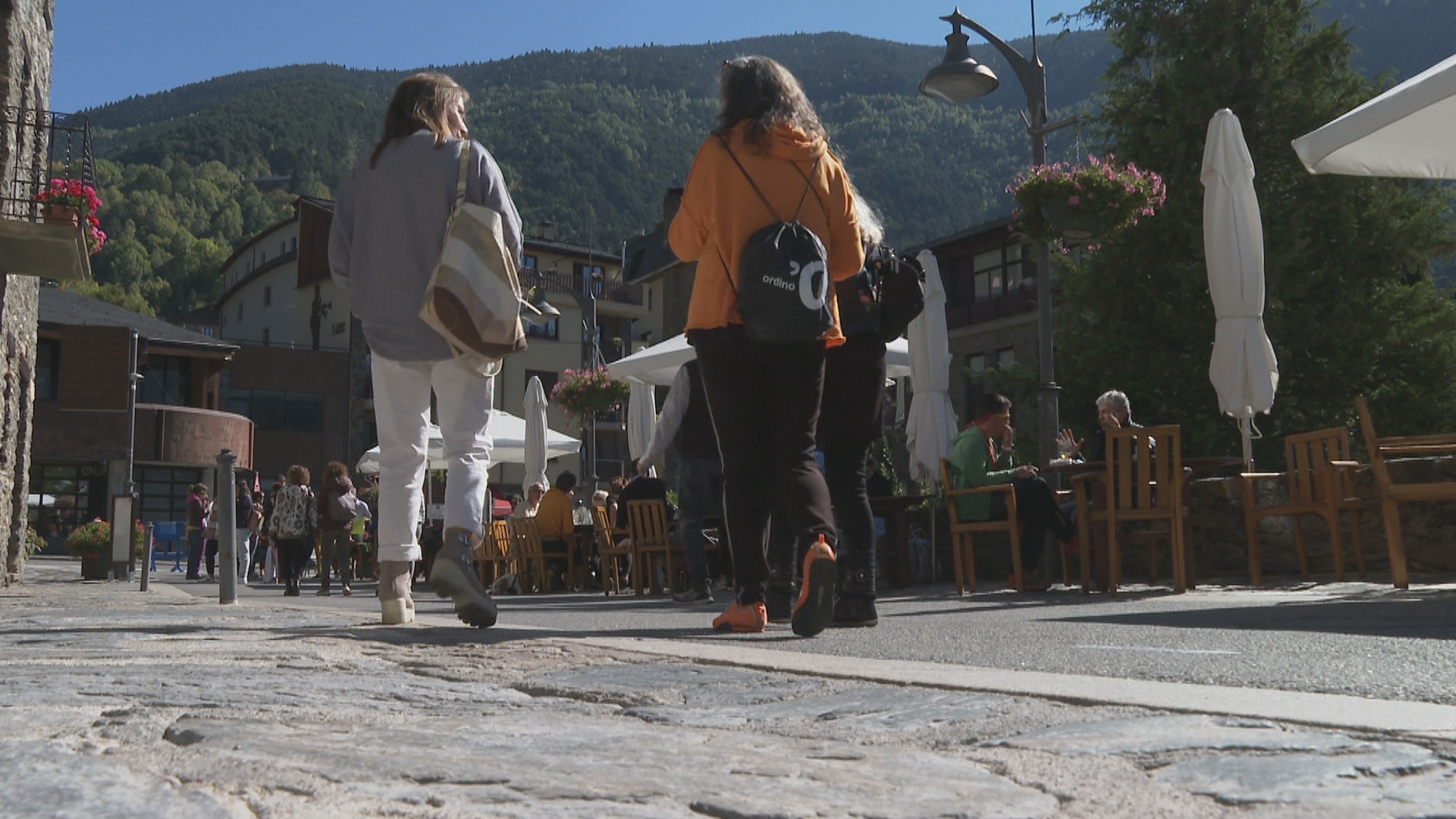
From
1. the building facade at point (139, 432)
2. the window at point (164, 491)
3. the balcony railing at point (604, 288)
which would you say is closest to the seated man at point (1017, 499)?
the building facade at point (139, 432)

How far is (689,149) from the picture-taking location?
146 metres

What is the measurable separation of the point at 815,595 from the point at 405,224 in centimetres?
206

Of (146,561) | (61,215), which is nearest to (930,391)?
(146,561)

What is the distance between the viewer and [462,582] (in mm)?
4844

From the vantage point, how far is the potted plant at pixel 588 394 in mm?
23594

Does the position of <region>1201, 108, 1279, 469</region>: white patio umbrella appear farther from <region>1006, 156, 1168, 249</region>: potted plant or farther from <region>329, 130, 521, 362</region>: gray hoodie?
<region>329, 130, 521, 362</region>: gray hoodie

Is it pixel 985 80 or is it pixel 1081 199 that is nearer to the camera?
pixel 1081 199

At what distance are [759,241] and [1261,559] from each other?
7.14m

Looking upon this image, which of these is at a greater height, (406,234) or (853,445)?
(406,234)

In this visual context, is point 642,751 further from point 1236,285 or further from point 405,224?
point 1236,285

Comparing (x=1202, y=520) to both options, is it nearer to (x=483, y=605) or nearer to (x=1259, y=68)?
(x=483, y=605)

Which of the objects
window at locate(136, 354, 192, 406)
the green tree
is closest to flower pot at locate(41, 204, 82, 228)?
the green tree

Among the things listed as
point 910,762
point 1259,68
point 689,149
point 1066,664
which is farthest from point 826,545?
point 689,149

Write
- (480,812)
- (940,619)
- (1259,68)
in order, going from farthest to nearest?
(1259,68) < (940,619) < (480,812)
